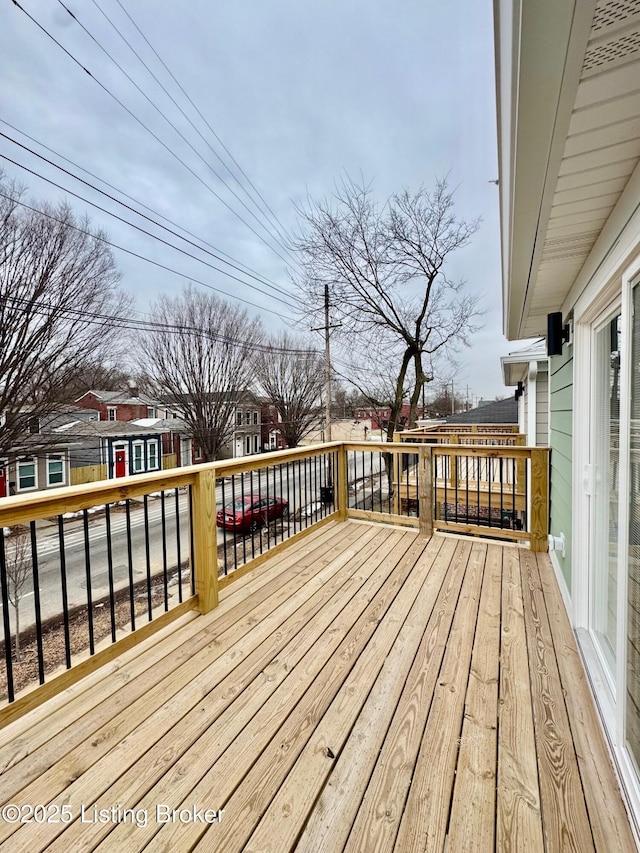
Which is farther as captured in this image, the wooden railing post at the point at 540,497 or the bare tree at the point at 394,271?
the bare tree at the point at 394,271

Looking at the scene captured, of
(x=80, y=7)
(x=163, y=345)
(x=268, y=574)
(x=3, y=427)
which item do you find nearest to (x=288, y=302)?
(x=163, y=345)

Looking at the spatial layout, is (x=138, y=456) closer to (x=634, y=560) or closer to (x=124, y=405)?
(x=124, y=405)

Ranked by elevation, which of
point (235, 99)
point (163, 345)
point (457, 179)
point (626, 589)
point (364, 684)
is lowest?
point (364, 684)

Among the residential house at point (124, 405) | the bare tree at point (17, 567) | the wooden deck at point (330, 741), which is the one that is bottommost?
the bare tree at point (17, 567)

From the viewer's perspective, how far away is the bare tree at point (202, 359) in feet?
40.8

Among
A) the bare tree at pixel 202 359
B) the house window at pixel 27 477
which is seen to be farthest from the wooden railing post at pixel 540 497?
the house window at pixel 27 477

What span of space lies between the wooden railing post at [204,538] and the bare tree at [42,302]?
6.44 metres

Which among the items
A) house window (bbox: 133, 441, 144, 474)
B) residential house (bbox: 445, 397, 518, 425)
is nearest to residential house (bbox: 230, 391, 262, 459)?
house window (bbox: 133, 441, 144, 474)

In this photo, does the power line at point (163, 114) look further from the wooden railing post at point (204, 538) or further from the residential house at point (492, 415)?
the residential house at point (492, 415)

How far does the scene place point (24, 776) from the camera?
1303 millimetres

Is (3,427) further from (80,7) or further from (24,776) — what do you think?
(24,776)

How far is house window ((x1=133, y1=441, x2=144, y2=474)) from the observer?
16.1 metres

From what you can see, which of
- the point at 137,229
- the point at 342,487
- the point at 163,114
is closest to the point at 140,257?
the point at 137,229

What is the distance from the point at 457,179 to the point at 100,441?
533 inches
